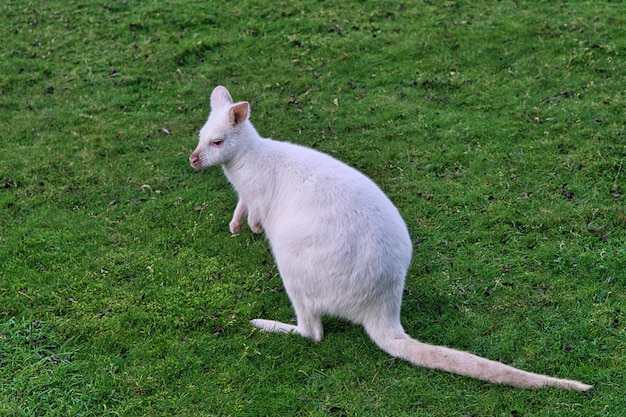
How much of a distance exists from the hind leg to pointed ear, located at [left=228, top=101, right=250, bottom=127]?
4.78ft

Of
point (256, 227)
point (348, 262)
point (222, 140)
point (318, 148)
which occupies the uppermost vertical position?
point (222, 140)

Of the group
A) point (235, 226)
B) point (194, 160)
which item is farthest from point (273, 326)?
point (194, 160)

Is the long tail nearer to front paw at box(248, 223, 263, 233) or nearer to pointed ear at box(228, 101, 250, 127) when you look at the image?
front paw at box(248, 223, 263, 233)

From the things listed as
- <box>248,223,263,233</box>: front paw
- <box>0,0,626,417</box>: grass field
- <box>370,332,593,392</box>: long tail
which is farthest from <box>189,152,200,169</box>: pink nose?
<box>370,332,593,392</box>: long tail

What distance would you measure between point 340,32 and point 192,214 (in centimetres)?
434

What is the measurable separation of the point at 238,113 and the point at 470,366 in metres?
2.39

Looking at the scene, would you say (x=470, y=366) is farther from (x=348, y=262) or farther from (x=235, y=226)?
(x=235, y=226)

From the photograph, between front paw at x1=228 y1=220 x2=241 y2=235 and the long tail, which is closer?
the long tail

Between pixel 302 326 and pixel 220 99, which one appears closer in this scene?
pixel 302 326

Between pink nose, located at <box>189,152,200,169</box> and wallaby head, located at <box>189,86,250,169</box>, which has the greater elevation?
wallaby head, located at <box>189,86,250,169</box>

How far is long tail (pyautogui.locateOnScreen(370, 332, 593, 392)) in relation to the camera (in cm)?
398

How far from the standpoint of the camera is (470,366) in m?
4.04

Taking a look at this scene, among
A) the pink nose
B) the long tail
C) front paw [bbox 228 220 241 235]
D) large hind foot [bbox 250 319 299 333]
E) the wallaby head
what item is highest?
the wallaby head

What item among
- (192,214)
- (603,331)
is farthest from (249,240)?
(603,331)
